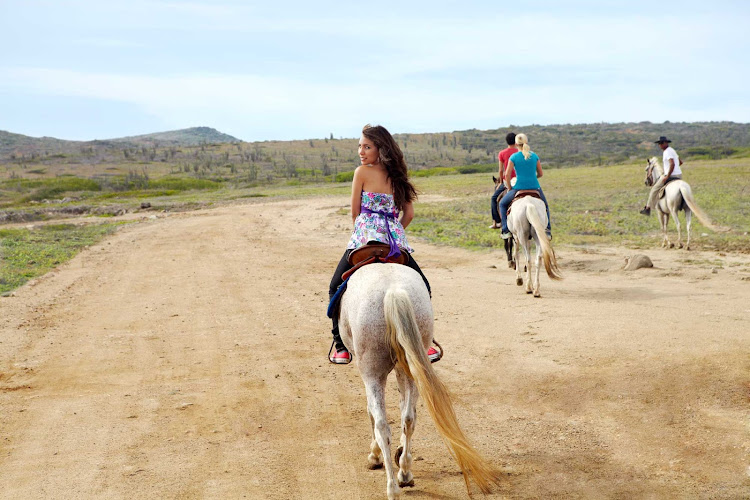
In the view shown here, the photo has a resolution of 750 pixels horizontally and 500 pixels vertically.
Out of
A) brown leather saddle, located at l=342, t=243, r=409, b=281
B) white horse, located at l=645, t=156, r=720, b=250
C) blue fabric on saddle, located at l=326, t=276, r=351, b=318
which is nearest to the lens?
blue fabric on saddle, located at l=326, t=276, r=351, b=318

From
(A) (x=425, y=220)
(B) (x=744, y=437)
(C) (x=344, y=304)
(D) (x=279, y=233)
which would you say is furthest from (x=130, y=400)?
(A) (x=425, y=220)

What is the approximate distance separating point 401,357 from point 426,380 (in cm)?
25

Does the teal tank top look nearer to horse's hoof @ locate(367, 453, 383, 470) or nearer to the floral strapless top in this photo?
the floral strapless top

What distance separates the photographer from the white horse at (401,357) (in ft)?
15.0

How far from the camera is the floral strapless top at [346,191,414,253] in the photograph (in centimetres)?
557

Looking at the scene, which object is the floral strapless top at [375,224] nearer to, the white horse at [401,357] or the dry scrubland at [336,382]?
the white horse at [401,357]

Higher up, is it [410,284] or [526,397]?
[410,284]

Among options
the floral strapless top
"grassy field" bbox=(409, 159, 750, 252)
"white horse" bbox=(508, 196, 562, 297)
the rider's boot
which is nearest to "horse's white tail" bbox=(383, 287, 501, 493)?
the floral strapless top

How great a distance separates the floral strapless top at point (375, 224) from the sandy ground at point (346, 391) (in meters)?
1.76

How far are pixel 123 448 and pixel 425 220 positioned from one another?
65.3ft

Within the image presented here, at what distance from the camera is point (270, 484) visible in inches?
199

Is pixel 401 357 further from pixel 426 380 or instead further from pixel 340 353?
pixel 340 353

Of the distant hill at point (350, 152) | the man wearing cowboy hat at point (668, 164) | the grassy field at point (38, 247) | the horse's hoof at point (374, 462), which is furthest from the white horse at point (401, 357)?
the distant hill at point (350, 152)

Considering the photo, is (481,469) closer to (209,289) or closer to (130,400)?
(130,400)
